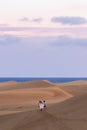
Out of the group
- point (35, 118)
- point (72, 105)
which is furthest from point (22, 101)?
point (35, 118)

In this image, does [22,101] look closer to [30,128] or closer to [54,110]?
[54,110]

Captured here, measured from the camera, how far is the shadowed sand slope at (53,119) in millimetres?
24453

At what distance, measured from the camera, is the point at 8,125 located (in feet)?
87.6

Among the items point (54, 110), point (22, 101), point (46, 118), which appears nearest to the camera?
point (46, 118)

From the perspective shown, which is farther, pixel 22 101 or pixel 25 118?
pixel 22 101

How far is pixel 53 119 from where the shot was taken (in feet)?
83.3

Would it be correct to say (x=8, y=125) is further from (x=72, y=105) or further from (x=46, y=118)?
(x=72, y=105)

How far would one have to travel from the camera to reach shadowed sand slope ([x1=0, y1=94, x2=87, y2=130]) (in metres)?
24.5

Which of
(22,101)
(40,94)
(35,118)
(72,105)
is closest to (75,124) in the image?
(35,118)

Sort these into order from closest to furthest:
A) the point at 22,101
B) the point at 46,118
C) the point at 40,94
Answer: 1. the point at 46,118
2. the point at 22,101
3. the point at 40,94

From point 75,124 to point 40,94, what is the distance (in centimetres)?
2917

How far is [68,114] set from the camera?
87.8 feet

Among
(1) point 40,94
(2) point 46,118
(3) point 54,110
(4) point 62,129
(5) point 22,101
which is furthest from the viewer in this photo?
(1) point 40,94

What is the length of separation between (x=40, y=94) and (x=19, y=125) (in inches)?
1101
